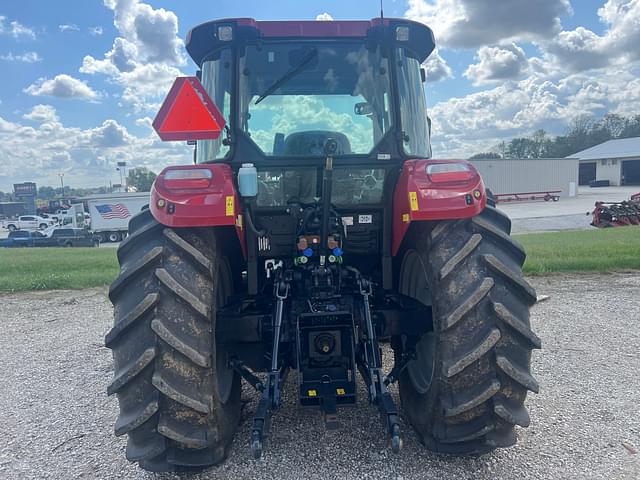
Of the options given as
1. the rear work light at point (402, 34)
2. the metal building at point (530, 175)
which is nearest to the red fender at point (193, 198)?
the rear work light at point (402, 34)

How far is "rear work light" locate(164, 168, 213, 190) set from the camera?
2.62 m

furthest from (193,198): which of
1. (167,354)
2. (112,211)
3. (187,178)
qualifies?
(112,211)

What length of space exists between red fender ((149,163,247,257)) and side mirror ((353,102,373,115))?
3.70 feet

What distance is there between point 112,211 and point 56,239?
641 centimetres

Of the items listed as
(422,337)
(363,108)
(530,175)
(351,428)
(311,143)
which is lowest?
(351,428)

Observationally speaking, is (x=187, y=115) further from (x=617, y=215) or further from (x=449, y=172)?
(x=617, y=215)

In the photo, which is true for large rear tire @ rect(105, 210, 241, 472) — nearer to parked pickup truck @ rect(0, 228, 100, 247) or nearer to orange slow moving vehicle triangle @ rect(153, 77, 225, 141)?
orange slow moving vehicle triangle @ rect(153, 77, 225, 141)

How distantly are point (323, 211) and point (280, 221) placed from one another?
17.4 inches

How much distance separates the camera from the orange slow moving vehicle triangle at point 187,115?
2.53 meters

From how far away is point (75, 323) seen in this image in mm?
6398

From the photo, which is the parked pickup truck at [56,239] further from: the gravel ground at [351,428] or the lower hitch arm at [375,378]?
the lower hitch arm at [375,378]

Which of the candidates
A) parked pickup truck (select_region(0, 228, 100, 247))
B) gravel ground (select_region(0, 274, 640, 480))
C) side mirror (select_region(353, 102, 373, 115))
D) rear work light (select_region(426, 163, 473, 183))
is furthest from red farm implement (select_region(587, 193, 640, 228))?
parked pickup truck (select_region(0, 228, 100, 247))

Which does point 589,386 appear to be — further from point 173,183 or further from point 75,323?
point 75,323

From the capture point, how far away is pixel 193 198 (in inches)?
102
